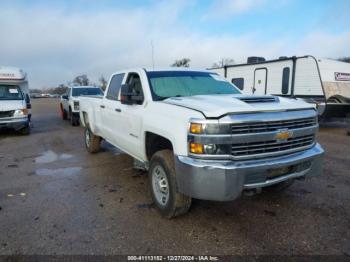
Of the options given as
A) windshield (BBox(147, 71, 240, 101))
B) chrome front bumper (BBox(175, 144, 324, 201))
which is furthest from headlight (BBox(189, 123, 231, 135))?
windshield (BBox(147, 71, 240, 101))

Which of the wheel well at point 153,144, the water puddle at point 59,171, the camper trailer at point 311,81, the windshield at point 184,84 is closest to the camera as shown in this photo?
the wheel well at point 153,144

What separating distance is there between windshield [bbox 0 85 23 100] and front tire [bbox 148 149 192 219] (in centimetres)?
974

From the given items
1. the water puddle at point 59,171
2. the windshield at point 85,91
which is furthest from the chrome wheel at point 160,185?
the windshield at point 85,91

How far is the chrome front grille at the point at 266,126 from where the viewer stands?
11.1 ft

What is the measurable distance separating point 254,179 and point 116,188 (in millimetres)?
2684

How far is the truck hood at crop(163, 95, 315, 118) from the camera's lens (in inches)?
134

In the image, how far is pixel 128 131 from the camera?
198 inches

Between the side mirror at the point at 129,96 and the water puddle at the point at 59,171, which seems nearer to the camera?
the side mirror at the point at 129,96

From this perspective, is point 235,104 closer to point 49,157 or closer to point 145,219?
point 145,219

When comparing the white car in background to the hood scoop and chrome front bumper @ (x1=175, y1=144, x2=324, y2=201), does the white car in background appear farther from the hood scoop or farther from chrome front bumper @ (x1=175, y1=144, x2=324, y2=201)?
chrome front bumper @ (x1=175, y1=144, x2=324, y2=201)

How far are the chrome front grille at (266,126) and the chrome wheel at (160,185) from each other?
1.14 m

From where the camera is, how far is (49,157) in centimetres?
794

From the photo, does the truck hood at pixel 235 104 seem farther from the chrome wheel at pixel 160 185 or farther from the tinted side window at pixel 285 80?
the tinted side window at pixel 285 80

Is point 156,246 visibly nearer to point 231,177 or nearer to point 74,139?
point 231,177
